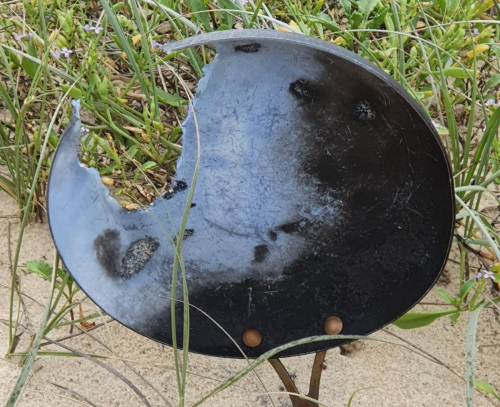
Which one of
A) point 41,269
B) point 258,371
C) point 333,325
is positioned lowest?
point 258,371

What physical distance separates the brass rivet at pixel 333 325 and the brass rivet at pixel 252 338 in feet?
0.38

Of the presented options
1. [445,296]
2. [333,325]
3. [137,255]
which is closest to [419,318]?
[445,296]

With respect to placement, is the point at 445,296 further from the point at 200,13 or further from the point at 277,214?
the point at 200,13

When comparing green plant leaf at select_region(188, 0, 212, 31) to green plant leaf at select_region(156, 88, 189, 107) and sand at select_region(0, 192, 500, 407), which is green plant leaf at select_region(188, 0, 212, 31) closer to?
green plant leaf at select_region(156, 88, 189, 107)

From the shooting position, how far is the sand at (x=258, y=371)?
1.33 m

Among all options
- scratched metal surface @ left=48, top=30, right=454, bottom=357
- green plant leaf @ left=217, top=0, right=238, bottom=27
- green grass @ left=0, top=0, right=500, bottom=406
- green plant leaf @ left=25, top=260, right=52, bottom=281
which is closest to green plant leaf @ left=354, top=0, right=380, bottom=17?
green grass @ left=0, top=0, right=500, bottom=406

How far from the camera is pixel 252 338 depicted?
1.12 meters

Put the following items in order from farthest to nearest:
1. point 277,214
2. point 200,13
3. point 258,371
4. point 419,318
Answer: point 200,13 < point 258,371 < point 419,318 < point 277,214

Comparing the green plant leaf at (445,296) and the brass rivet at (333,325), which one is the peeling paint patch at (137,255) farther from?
the green plant leaf at (445,296)

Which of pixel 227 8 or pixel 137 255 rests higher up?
pixel 227 8

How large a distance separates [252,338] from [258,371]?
0.31m

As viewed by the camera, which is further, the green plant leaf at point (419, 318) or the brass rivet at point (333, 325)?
the green plant leaf at point (419, 318)

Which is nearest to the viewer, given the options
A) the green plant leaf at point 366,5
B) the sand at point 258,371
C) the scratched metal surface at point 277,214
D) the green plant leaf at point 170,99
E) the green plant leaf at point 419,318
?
the scratched metal surface at point 277,214

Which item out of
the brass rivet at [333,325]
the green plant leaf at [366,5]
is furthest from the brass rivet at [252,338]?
the green plant leaf at [366,5]
